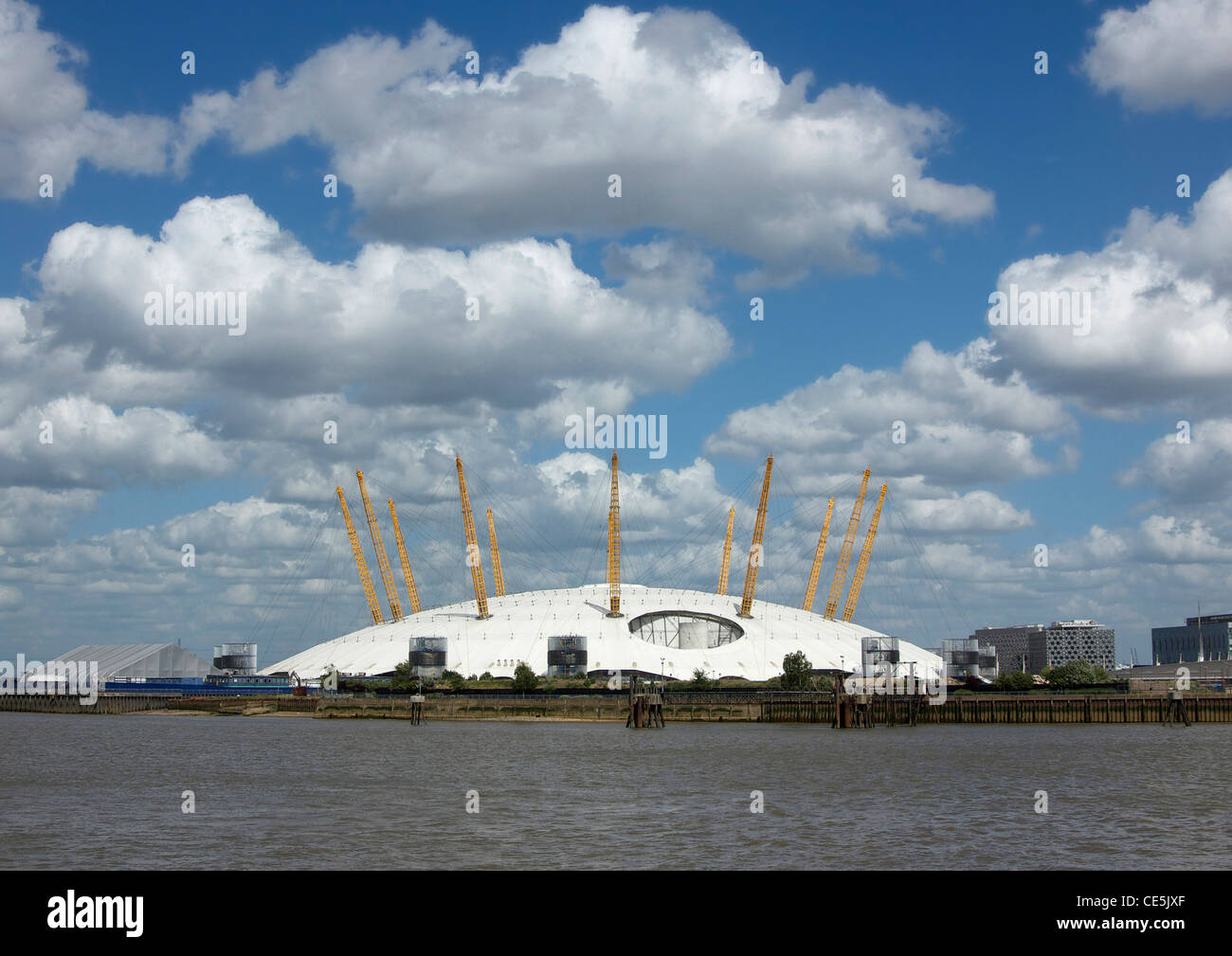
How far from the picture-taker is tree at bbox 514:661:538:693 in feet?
464

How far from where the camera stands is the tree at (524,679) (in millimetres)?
141500

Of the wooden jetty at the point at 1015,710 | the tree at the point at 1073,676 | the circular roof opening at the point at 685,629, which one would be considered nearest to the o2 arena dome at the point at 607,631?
the circular roof opening at the point at 685,629

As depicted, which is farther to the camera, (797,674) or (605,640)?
(605,640)

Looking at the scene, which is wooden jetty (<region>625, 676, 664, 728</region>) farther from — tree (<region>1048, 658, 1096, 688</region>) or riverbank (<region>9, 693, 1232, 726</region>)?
tree (<region>1048, 658, 1096, 688</region>)

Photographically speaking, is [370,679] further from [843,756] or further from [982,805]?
[982,805]

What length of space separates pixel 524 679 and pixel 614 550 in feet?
113

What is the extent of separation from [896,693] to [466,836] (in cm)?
9053

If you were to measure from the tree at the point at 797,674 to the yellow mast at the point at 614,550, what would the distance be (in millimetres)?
32549

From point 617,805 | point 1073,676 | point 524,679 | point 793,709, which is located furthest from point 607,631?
point 617,805

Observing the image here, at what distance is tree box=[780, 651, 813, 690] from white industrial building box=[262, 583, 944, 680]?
14442 millimetres

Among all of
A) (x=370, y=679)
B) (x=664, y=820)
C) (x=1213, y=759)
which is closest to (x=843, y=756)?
(x=1213, y=759)

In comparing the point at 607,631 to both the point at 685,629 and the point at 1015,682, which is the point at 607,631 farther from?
the point at 1015,682

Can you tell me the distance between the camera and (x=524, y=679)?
142m
